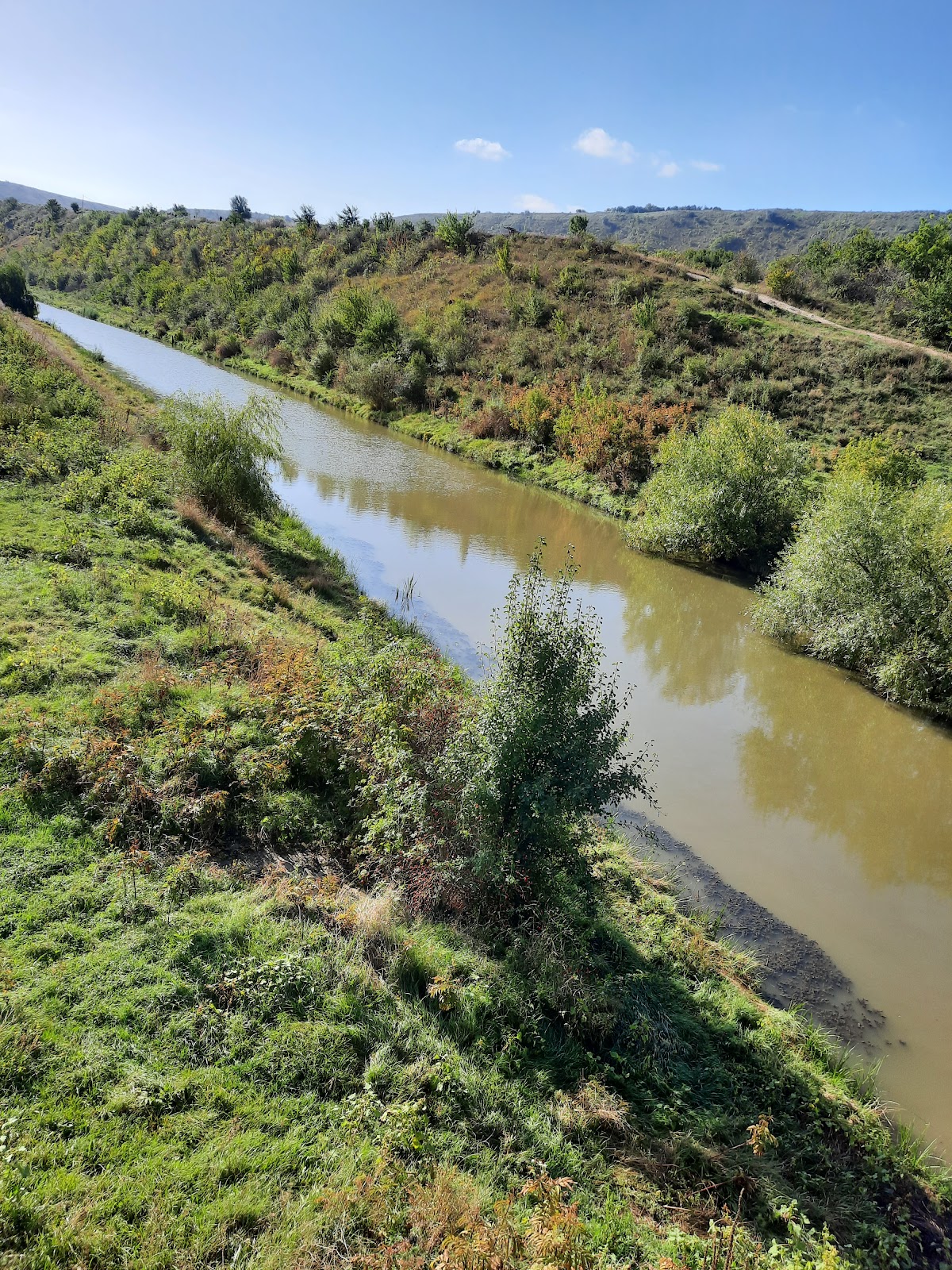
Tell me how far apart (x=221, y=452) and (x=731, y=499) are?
1635cm

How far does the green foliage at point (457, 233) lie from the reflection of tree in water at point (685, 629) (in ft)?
178

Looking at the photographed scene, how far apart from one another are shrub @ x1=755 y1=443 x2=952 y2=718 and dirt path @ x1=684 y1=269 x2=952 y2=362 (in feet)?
76.3

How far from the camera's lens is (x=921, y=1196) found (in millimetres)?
5961

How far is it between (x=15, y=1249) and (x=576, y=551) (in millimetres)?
22487

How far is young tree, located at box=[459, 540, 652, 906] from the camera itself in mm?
7035

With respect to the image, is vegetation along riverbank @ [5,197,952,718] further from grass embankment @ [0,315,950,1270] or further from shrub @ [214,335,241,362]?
grass embankment @ [0,315,950,1270]

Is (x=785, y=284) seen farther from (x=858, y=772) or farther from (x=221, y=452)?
(x=858, y=772)

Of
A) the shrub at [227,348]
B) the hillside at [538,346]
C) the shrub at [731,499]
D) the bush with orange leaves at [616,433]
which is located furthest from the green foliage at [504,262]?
the shrub at [731,499]

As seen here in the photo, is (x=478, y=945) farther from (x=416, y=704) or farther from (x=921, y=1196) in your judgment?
(x=921, y=1196)

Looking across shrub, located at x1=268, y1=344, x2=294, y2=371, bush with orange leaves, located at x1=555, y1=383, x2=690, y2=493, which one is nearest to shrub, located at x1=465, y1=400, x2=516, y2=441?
bush with orange leaves, located at x1=555, y1=383, x2=690, y2=493

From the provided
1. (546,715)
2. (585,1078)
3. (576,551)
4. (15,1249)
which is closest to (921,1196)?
(585,1078)

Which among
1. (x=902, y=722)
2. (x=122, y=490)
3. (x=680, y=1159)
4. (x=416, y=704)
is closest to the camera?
(x=680, y=1159)

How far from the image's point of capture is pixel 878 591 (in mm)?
15461

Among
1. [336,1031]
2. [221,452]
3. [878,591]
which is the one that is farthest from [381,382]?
[336,1031]
